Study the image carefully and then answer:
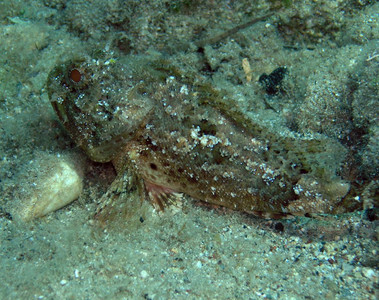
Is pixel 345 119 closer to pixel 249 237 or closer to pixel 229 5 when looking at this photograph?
pixel 249 237

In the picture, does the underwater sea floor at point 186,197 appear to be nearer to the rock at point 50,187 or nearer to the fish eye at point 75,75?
the rock at point 50,187

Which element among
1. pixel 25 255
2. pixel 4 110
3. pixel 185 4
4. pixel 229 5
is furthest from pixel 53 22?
pixel 25 255

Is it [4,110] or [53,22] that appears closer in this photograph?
[4,110]

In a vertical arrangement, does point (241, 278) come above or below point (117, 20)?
below

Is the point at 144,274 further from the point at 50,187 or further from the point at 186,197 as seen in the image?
the point at 50,187


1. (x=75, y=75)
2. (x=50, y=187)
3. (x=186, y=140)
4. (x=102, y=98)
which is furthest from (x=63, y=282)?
(x=75, y=75)

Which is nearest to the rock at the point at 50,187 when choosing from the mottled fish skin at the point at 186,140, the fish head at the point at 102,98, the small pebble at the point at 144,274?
the mottled fish skin at the point at 186,140

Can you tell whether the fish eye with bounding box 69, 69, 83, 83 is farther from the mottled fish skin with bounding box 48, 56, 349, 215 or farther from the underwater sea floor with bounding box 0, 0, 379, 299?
the underwater sea floor with bounding box 0, 0, 379, 299

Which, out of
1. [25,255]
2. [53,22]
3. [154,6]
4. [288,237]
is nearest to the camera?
[25,255]
